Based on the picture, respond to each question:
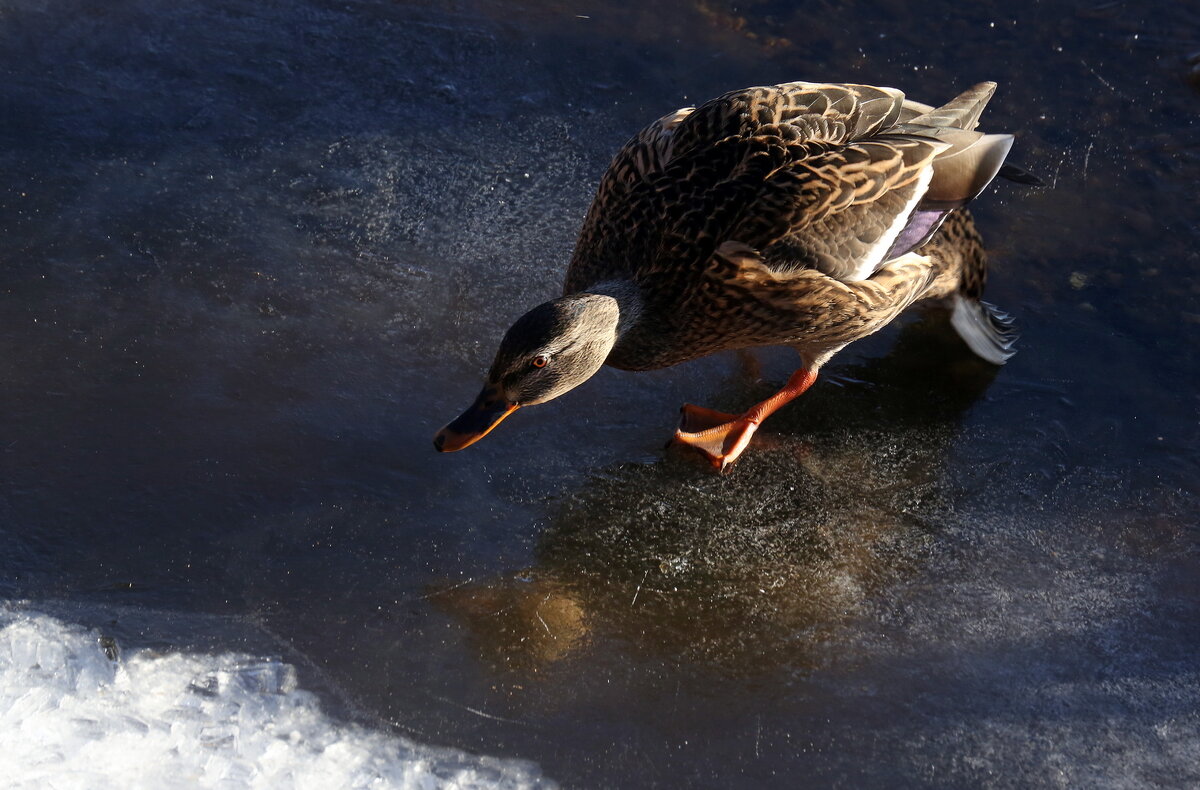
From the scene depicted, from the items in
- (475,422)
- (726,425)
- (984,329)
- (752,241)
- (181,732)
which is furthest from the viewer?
(984,329)

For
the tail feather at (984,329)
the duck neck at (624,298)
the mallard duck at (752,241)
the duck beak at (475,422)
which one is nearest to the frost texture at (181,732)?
the duck beak at (475,422)

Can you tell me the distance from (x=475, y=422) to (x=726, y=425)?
90 cm

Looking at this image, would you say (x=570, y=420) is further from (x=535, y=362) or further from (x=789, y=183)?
(x=789, y=183)

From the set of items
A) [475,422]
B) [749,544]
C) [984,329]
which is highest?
[475,422]

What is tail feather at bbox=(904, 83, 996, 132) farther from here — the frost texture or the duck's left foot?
the frost texture

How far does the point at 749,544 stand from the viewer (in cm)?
351

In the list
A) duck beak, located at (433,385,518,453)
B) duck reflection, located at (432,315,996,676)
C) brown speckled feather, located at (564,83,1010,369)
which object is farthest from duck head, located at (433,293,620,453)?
duck reflection, located at (432,315,996,676)

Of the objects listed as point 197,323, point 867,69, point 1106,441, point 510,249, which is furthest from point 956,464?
point 197,323

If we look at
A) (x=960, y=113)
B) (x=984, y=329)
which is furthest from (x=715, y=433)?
(x=960, y=113)

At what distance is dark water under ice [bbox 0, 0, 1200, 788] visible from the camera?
10.0 feet

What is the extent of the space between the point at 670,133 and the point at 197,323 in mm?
1729

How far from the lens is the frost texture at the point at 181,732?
2730mm

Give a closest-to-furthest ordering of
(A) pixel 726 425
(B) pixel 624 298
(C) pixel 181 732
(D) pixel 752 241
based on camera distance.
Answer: (C) pixel 181 732
(D) pixel 752 241
(B) pixel 624 298
(A) pixel 726 425

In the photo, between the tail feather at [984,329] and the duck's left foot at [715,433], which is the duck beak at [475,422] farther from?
the tail feather at [984,329]
